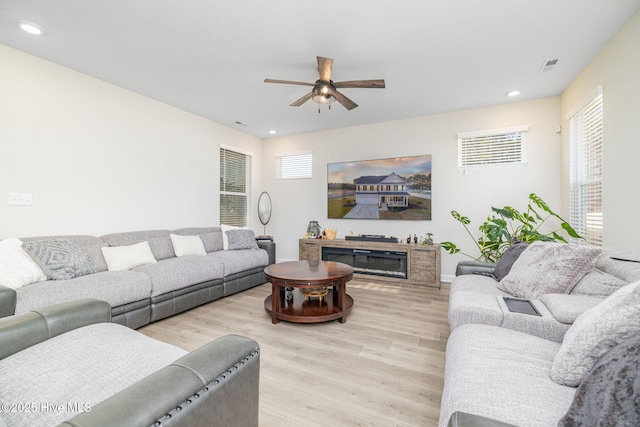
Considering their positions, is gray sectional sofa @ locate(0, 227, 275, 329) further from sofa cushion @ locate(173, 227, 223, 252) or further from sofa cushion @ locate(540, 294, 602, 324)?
sofa cushion @ locate(540, 294, 602, 324)

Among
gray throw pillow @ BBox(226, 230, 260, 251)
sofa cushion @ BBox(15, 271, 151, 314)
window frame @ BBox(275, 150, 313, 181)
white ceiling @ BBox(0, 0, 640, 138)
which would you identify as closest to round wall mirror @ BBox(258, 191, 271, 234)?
window frame @ BBox(275, 150, 313, 181)

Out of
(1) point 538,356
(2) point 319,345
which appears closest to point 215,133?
(2) point 319,345

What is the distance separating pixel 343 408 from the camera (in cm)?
162

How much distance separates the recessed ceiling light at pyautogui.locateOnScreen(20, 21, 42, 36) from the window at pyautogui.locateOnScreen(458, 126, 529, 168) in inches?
198

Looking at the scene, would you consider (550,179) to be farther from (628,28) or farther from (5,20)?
(5,20)

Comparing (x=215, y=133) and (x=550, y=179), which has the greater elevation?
(x=215, y=133)

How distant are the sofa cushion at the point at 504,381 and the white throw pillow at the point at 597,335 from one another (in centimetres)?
7

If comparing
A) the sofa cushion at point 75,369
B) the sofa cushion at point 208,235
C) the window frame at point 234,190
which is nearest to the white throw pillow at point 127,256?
the sofa cushion at point 208,235

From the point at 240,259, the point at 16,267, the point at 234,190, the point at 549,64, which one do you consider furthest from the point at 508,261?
the point at 234,190

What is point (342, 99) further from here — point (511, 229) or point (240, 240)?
point (511, 229)

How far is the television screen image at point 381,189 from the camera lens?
4629mm

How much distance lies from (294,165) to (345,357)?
168 inches

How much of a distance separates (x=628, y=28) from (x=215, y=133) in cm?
515

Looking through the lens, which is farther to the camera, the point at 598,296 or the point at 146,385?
the point at 598,296
